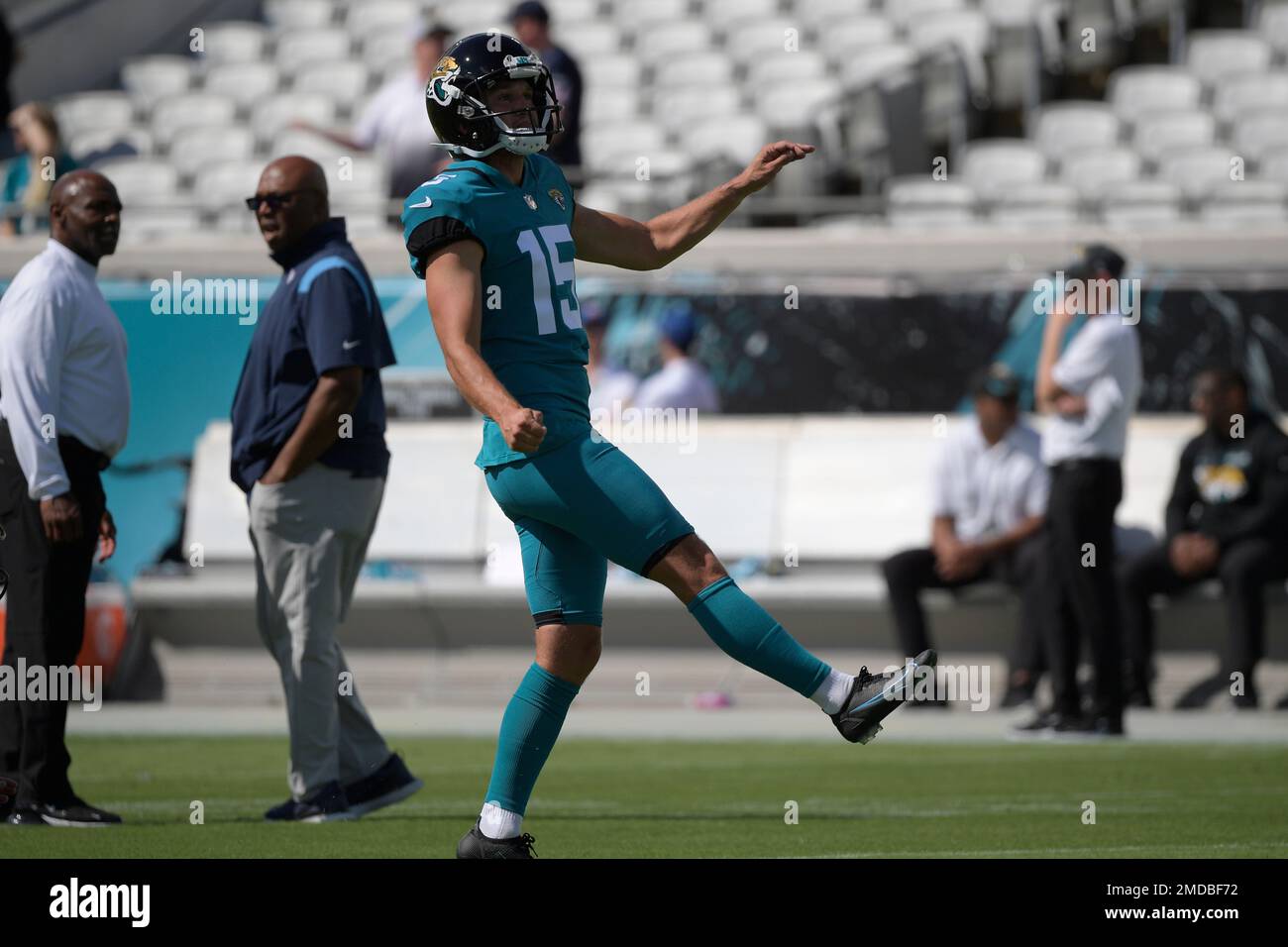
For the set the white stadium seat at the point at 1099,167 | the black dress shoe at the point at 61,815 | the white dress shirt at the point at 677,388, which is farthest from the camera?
the white stadium seat at the point at 1099,167

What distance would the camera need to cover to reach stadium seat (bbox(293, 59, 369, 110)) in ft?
65.7

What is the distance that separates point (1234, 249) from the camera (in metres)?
13.0

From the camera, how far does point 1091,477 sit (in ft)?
33.1

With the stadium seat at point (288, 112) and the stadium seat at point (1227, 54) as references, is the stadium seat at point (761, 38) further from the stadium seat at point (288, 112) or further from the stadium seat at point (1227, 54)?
the stadium seat at point (288, 112)

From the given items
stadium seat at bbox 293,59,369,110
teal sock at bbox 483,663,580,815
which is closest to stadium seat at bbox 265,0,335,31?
stadium seat at bbox 293,59,369,110

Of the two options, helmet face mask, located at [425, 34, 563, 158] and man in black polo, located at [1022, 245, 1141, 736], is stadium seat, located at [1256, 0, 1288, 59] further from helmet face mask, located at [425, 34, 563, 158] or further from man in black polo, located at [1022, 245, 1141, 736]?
helmet face mask, located at [425, 34, 563, 158]

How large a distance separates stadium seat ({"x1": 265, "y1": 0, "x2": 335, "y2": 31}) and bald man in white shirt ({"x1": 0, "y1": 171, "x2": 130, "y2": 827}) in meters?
14.8

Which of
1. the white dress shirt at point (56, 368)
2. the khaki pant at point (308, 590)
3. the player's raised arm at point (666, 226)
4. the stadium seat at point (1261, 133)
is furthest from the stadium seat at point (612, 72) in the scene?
the player's raised arm at point (666, 226)

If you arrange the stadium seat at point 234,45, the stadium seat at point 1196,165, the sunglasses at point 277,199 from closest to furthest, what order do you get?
1. the sunglasses at point 277,199
2. the stadium seat at point 1196,165
3. the stadium seat at point 234,45

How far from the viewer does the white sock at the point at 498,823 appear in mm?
5473

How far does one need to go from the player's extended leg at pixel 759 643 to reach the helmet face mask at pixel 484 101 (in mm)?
1212

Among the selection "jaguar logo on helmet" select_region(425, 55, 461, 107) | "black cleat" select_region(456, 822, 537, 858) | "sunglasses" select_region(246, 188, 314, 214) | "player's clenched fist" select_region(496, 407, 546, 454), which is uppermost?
"jaguar logo on helmet" select_region(425, 55, 461, 107)

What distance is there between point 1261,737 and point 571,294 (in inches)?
214

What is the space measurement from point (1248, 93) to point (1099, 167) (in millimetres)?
1691
